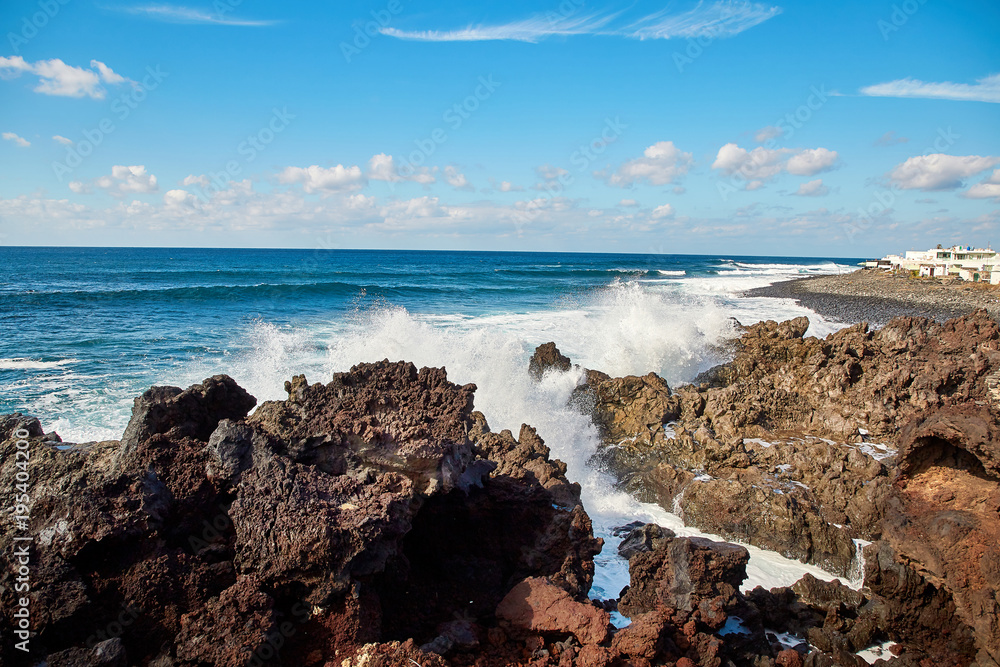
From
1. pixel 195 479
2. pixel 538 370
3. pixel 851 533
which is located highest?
pixel 195 479

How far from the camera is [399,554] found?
11.0 feet

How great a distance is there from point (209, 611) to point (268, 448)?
0.91m

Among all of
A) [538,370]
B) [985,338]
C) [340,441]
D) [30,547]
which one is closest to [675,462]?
[538,370]

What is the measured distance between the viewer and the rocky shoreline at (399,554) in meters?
2.91

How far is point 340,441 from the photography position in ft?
11.7

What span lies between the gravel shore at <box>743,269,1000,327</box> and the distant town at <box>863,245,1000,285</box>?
229cm

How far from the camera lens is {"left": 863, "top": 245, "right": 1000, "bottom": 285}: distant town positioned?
1756 inches

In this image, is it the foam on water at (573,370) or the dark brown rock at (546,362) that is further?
the dark brown rock at (546,362)

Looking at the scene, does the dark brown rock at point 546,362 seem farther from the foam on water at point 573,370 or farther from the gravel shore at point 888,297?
the gravel shore at point 888,297

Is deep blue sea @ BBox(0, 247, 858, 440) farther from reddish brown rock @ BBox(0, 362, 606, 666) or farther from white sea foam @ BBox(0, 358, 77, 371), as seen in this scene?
reddish brown rock @ BBox(0, 362, 606, 666)

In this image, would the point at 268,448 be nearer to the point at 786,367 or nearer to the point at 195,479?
the point at 195,479

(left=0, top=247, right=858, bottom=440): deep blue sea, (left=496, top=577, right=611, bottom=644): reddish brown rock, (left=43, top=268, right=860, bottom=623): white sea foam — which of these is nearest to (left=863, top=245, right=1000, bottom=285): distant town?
(left=0, top=247, right=858, bottom=440): deep blue sea

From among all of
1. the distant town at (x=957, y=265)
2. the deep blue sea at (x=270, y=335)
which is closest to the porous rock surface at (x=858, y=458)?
the deep blue sea at (x=270, y=335)

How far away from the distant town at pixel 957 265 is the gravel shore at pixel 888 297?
229 centimetres
